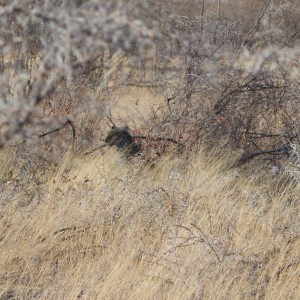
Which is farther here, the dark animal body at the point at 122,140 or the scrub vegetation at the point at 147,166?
the dark animal body at the point at 122,140

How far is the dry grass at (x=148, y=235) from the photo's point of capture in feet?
10.4

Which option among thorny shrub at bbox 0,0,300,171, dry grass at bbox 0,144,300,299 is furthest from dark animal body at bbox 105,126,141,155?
dry grass at bbox 0,144,300,299

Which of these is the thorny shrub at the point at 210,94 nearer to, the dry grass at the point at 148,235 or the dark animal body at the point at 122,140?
the dark animal body at the point at 122,140

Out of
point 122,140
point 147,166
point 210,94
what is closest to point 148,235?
point 147,166

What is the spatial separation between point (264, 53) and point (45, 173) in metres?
2.29

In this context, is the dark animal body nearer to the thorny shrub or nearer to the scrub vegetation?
the scrub vegetation

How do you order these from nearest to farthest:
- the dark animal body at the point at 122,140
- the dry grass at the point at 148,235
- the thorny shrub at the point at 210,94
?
the dry grass at the point at 148,235 < the thorny shrub at the point at 210,94 < the dark animal body at the point at 122,140

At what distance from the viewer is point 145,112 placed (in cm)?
680

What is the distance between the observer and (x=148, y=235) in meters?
3.73

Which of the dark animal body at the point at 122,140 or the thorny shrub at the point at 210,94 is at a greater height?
the thorny shrub at the point at 210,94

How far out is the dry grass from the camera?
318cm

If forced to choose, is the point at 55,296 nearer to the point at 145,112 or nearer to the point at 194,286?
the point at 194,286

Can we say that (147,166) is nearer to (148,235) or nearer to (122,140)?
(122,140)


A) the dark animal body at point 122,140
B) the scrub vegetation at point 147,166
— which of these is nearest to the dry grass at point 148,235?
the scrub vegetation at point 147,166
